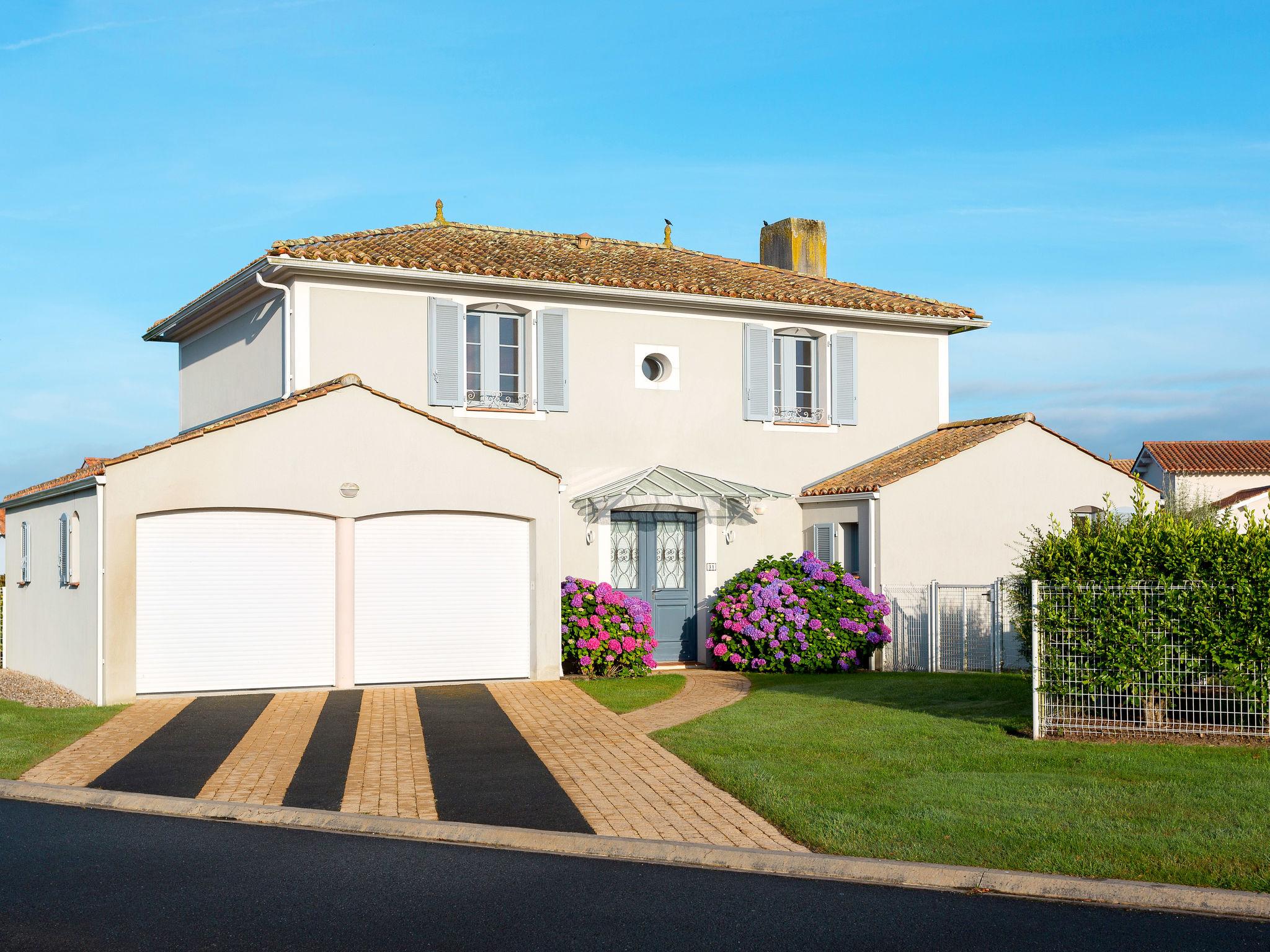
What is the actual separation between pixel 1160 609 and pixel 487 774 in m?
6.27

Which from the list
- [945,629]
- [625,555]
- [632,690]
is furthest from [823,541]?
[632,690]

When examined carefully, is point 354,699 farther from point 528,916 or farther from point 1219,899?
point 1219,899

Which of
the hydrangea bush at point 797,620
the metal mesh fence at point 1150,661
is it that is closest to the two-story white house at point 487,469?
the hydrangea bush at point 797,620

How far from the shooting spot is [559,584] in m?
17.7

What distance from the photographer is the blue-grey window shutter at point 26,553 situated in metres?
19.6

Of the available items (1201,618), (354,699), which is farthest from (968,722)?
(354,699)

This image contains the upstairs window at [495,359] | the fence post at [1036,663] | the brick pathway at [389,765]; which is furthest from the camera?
the upstairs window at [495,359]

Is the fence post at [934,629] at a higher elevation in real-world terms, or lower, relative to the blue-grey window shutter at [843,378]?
lower

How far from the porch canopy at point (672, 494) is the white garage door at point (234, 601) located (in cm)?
434

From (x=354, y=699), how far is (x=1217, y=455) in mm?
51517

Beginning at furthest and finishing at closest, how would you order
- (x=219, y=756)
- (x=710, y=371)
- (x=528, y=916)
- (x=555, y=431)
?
(x=710, y=371), (x=555, y=431), (x=219, y=756), (x=528, y=916)

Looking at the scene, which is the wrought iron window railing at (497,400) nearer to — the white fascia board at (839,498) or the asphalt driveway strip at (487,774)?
the white fascia board at (839,498)

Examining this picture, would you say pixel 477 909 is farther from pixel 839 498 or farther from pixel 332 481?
pixel 839 498

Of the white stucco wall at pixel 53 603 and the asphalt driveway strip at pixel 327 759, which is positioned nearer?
the asphalt driveway strip at pixel 327 759
